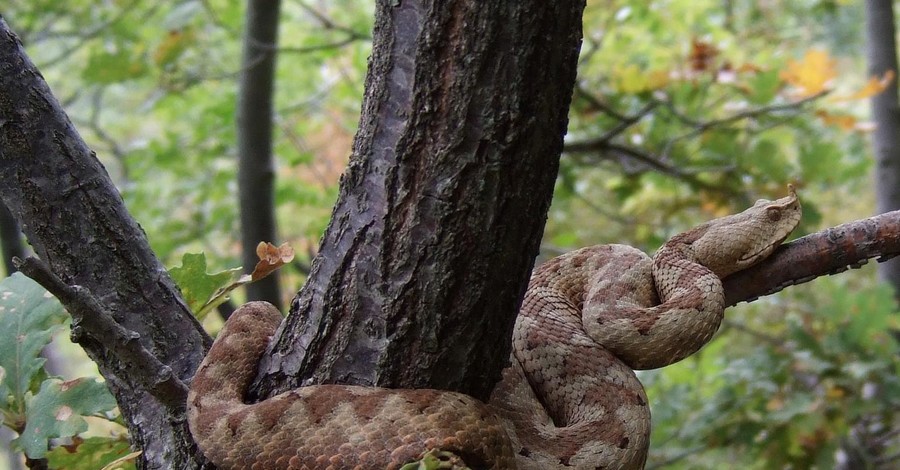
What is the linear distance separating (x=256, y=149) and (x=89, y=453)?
2370mm

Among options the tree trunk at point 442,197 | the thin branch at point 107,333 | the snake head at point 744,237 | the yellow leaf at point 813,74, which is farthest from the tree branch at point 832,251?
the yellow leaf at point 813,74

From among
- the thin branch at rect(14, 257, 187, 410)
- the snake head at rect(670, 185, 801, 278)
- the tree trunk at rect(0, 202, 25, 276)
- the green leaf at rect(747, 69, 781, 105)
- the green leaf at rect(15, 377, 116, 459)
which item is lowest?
the green leaf at rect(15, 377, 116, 459)

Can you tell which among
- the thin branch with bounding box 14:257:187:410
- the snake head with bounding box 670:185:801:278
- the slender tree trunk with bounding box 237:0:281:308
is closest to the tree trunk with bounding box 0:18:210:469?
the thin branch with bounding box 14:257:187:410

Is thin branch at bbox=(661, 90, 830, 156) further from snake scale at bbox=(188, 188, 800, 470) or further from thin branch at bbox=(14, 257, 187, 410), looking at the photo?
thin branch at bbox=(14, 257, 187, 410)

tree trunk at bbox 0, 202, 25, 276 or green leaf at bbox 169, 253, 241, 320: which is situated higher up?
tree trunk at bbox 0, 202, 25, 276

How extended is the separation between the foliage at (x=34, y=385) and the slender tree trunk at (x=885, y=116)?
187 inches

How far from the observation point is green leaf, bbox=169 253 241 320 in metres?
2.20

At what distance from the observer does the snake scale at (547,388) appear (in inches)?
62.7

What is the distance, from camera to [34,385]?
6.99ft

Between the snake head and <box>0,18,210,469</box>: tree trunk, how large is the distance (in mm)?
1516

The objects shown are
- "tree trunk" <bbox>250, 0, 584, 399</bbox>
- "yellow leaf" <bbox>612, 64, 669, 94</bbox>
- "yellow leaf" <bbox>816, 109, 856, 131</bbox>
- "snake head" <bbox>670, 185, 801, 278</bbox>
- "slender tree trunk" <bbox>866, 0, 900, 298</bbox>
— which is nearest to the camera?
"tree trunk" <bbox>250, 0, 584, 399</bbox>

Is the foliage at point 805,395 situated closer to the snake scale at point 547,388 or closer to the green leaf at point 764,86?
the green leaf at point 764,86

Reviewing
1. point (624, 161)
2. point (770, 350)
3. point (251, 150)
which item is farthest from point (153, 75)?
point (770, 350)

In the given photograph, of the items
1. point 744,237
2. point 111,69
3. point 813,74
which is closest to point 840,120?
point 813,74
